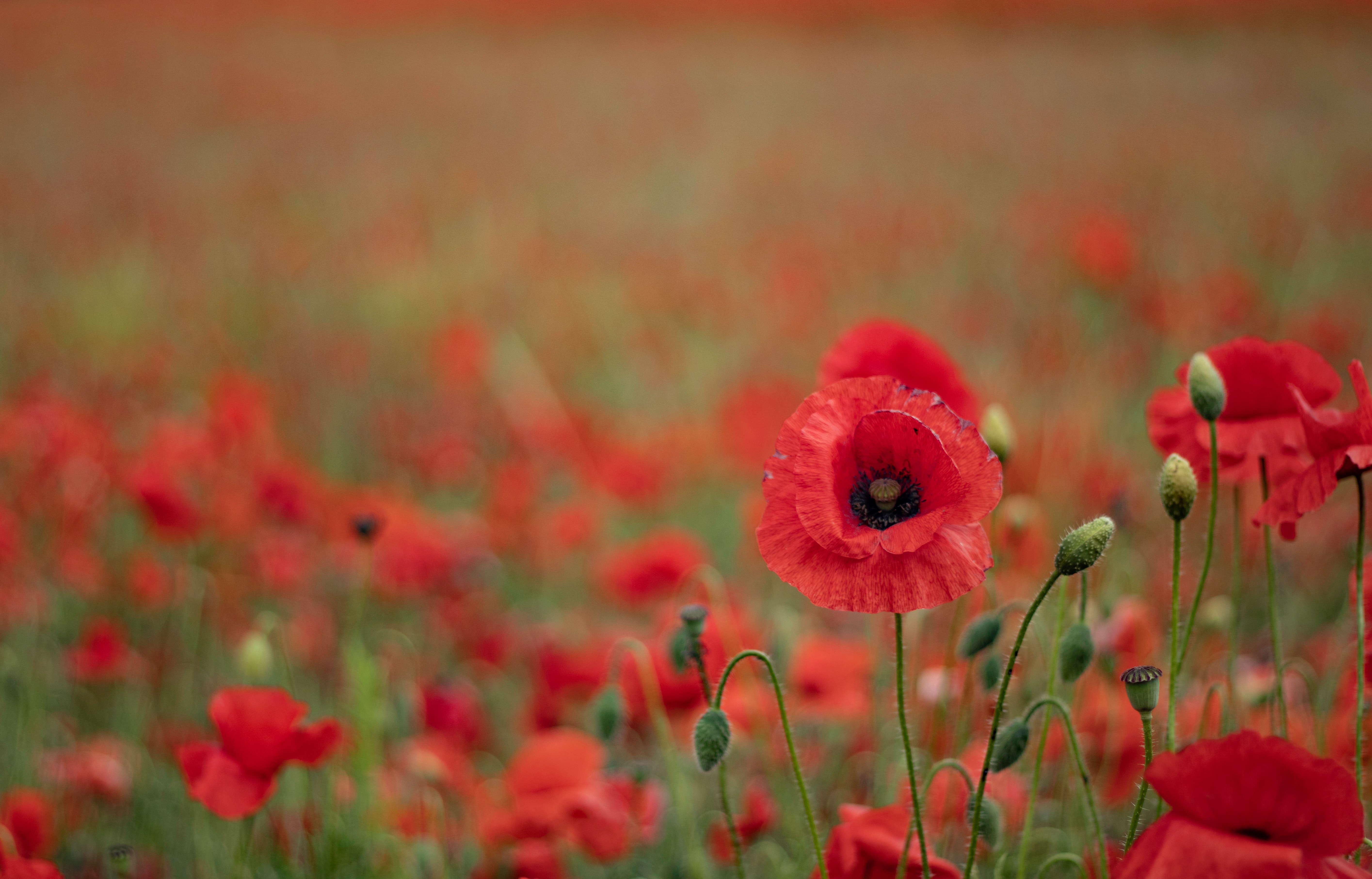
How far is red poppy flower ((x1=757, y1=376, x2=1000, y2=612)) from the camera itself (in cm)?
54

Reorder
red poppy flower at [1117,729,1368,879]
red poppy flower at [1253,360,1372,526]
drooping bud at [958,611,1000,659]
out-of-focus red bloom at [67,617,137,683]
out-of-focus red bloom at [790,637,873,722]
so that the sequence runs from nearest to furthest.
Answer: red poppy flower at [1117,729,1368,879], red poppy flower at [1253,360,1372,526], drooping bud at [958,611,1000,659], out-of-focus red bloom at [790,637,873,722], out-of-focus red bloom at [67,617,137,683]

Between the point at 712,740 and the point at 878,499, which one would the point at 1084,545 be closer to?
the point at 878,499

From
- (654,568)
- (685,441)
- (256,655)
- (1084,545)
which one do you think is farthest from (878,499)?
(685,441)

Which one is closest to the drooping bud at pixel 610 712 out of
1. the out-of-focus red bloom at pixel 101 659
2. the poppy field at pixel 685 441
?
the poppy field at pixel 685 441

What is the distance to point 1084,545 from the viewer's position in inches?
21.6

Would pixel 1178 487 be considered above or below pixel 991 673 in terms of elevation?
above

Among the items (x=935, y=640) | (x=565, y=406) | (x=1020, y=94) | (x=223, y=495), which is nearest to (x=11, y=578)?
(x=223, y=495)

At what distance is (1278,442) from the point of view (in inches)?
27.5

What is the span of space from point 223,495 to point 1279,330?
2.53 m

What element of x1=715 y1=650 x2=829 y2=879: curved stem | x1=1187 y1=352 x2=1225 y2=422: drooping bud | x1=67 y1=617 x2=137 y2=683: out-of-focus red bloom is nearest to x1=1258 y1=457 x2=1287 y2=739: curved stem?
x1=1187 y1=352 x2=1225 y2=422: drooping bud

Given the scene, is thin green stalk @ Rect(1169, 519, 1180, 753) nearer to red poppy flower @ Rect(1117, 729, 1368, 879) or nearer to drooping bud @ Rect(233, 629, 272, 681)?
red poppy flower @ Rect(1117, 729, 1368, 879)

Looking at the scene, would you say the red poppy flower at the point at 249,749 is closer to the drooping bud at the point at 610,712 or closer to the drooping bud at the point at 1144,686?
the drooping bud at the point at 610,712

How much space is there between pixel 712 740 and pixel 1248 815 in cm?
33

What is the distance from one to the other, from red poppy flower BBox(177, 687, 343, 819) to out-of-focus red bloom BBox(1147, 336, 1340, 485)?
715 mm
